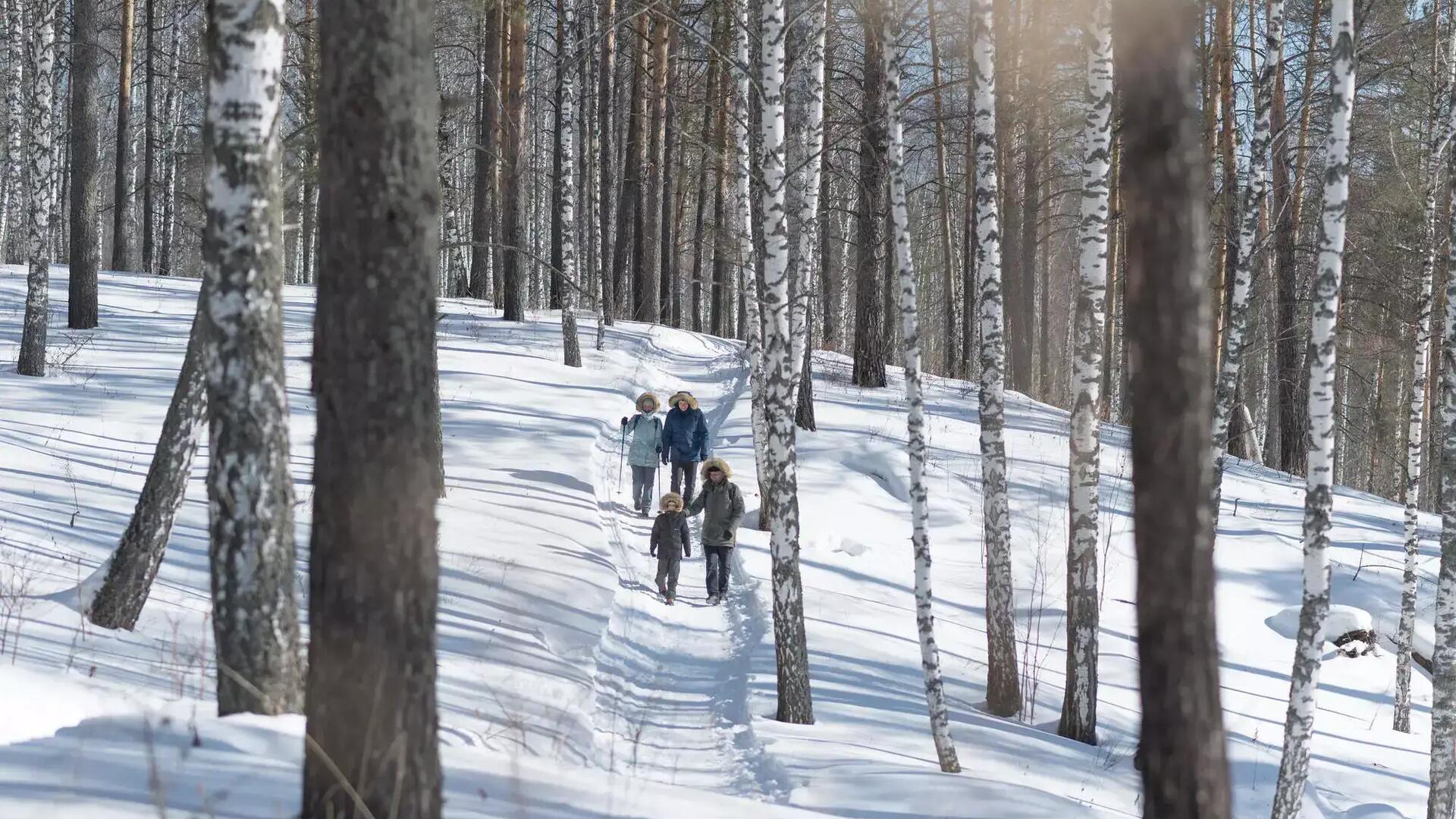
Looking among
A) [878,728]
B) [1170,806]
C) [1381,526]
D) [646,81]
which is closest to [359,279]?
[1170,806]

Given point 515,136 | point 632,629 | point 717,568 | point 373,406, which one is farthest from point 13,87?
point 373,406

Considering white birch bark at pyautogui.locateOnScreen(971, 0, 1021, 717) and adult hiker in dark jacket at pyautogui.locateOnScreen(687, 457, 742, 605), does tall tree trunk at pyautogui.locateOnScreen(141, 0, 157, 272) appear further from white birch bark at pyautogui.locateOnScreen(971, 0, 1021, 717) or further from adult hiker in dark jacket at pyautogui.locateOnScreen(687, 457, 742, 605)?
white birch bark at pyautogui.locateOnScreen(971, 0, 1021, 717)

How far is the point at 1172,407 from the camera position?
9.13 ft

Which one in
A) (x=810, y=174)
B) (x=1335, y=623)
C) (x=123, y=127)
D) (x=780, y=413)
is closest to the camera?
(x=780, y=413)

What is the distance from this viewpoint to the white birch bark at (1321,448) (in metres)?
7.47

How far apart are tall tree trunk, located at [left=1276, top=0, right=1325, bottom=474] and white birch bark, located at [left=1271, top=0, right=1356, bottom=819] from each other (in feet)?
36.2

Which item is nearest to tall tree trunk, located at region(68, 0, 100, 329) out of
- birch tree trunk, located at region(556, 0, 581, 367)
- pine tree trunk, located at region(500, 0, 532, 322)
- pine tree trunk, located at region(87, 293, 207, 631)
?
pine tree trunk, located at region(500, 0, 532, 322)

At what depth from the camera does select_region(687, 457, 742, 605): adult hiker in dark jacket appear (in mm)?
11258

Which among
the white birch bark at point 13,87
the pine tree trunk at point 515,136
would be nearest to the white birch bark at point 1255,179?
the pine tree trunk at point 515,136

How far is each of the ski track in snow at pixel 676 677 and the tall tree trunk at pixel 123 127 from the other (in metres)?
14.7

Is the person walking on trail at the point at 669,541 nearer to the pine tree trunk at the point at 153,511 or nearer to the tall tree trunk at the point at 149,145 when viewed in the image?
the pine tree trunk at the point at 153,511

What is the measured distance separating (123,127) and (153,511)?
776 inches

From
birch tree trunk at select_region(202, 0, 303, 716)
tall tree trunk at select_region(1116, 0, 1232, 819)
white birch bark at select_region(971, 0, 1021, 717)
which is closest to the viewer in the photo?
tall tree trunk at select_region(1116, 0, 1232, 819)

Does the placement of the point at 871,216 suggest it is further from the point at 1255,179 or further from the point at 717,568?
the point at 717,568
